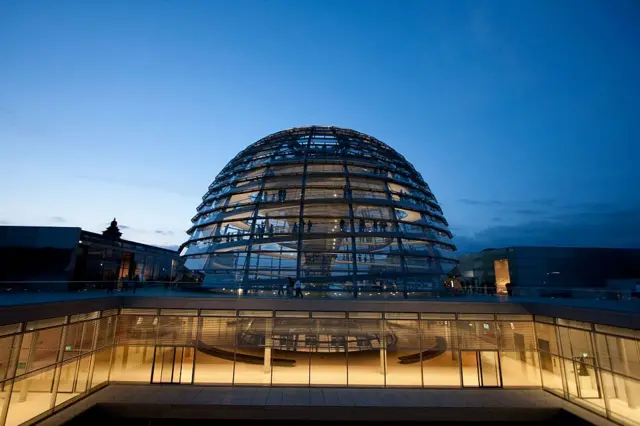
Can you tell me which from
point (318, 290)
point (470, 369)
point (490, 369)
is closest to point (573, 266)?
point (490, 369)

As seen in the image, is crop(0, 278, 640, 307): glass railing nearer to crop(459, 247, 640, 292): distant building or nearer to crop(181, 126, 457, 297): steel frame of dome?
crop(181, 126, 457, 297): steel frame of dome

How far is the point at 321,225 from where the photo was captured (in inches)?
777

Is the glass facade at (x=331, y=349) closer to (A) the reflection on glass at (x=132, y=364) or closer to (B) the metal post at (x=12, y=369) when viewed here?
(A) the reflection on glass at (x=132, y=364)

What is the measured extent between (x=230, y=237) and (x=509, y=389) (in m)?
16.2

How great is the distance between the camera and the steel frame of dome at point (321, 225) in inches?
715

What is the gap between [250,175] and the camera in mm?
22547

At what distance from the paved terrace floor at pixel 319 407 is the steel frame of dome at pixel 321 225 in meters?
5.22

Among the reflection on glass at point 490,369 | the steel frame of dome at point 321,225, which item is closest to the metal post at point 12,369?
the steel frame of dome at point 321,225

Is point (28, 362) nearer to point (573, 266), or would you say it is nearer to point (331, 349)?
point (331, 349)

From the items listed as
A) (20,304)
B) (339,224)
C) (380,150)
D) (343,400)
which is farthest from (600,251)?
(20,304)

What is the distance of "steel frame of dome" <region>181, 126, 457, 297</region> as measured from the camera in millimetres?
18156

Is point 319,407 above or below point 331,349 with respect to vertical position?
below

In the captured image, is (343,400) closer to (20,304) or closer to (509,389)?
(509,389)

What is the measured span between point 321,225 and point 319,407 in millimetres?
9603
